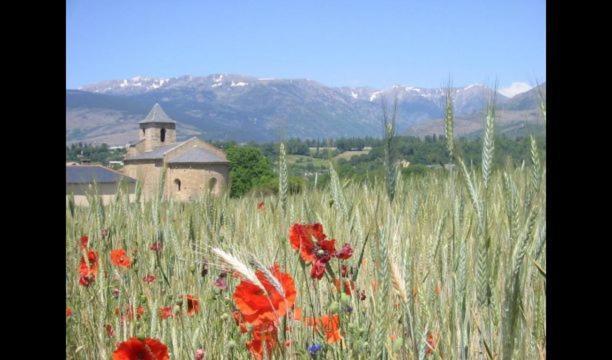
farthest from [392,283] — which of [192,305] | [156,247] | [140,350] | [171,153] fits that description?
[171,153]

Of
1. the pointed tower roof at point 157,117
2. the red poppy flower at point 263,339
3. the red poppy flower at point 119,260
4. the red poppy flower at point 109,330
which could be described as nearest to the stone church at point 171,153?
the pointed tower roof at point 157,117

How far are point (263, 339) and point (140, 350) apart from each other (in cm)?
22

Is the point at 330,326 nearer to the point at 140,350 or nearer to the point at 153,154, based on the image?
the point at 140,350

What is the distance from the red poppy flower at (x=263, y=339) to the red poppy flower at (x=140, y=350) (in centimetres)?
20

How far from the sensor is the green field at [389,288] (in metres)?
0.91

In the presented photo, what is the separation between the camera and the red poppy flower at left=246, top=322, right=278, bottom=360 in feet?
3.71

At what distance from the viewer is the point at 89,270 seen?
1.76m

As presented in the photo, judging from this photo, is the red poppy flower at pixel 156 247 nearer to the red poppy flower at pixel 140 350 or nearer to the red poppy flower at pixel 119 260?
the red poppy flower at pixel 119 260

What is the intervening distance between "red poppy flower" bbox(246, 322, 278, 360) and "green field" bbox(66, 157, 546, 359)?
2 centimetres

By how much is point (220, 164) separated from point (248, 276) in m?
64.4
